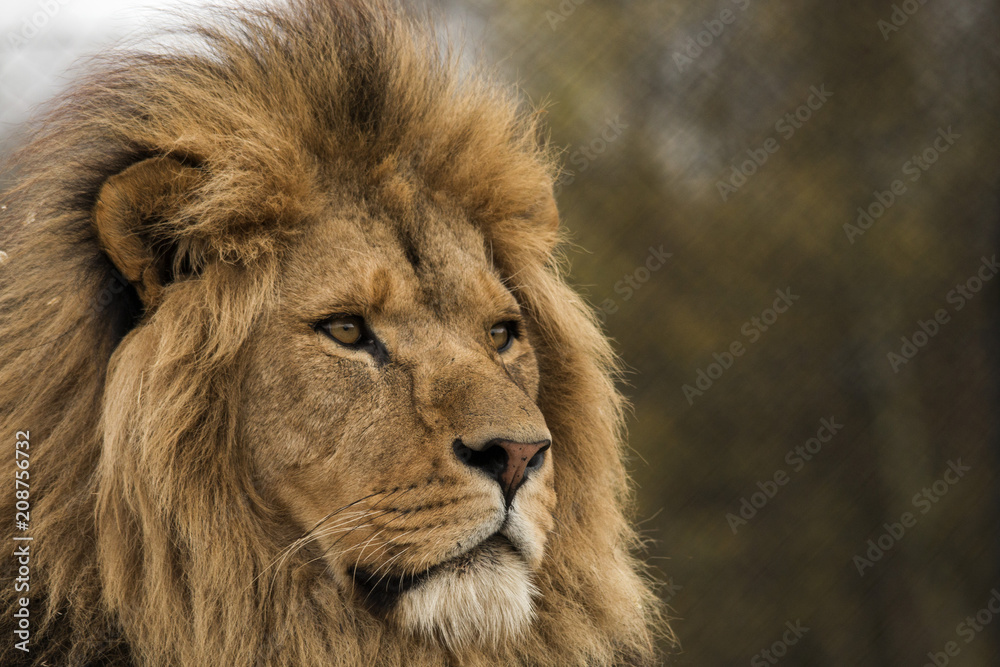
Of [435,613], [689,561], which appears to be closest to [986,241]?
[689,561]

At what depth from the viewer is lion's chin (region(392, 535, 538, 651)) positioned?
4.15ft

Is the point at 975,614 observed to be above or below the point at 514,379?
below

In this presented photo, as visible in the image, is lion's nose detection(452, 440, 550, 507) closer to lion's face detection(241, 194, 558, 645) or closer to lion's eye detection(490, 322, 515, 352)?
lion's face detection(241, 194, 558, 645)

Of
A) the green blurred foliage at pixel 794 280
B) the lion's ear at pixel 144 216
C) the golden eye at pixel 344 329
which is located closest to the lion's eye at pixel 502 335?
the golden eye at pixel 344 329

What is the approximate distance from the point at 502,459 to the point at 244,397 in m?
0.41

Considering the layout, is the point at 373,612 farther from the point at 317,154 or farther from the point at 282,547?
the point at 317,154

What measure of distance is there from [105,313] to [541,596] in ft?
2.76

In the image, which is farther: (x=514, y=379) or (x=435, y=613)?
(x=514, y=379)

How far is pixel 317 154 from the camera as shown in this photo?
1486 mm

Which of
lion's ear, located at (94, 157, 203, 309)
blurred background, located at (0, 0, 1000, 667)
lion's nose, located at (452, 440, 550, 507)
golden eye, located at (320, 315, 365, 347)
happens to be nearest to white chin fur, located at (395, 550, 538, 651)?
lion's nose, located at (452, 440, 550, 507)

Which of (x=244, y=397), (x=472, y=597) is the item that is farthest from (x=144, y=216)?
(x=472, y=597)

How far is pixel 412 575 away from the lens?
Result: 128 cm

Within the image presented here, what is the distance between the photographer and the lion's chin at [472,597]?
126 cm

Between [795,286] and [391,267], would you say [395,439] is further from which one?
[795,286]
